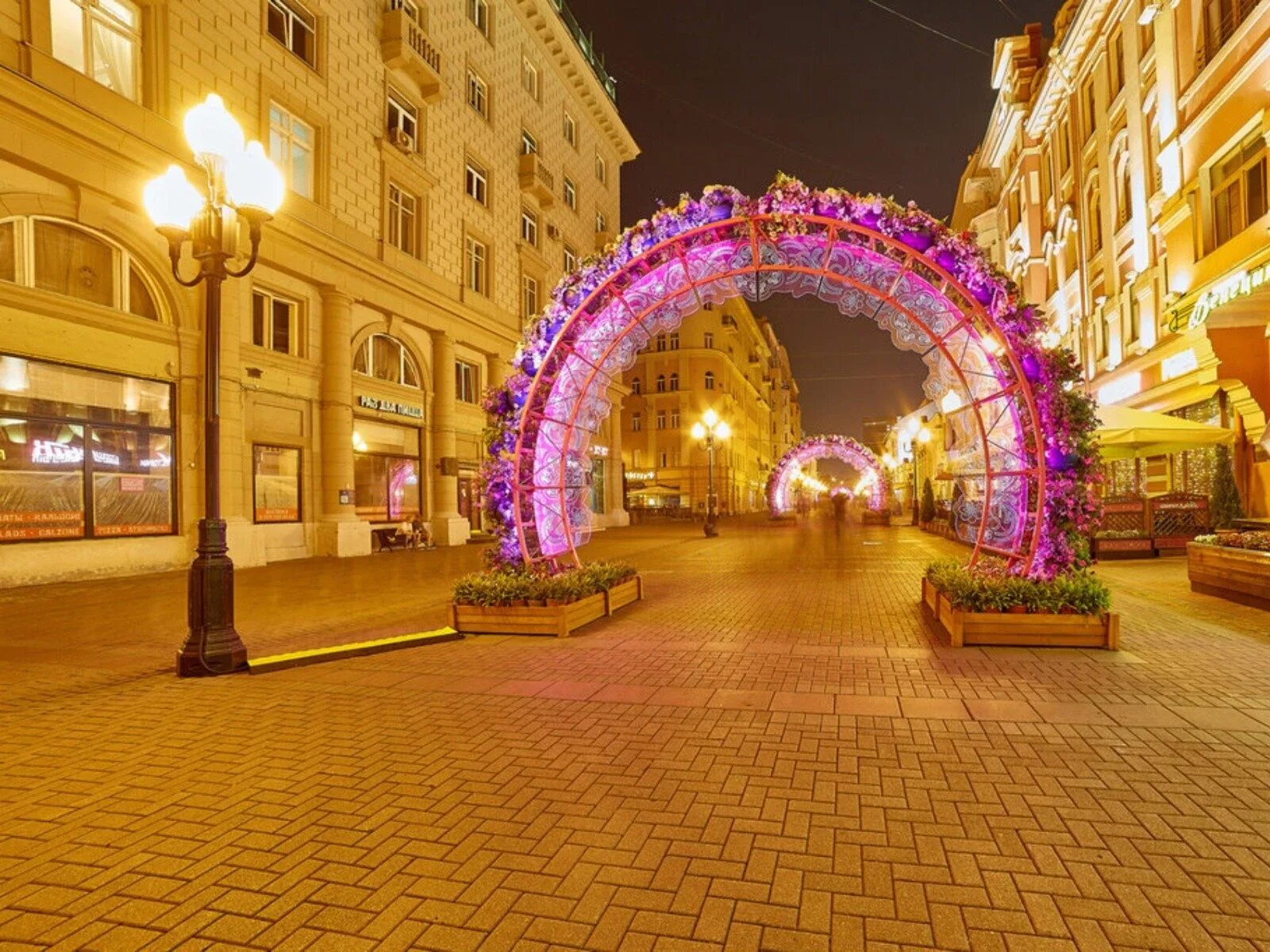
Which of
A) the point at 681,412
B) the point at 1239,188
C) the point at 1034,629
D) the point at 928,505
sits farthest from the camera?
the point at 681,412

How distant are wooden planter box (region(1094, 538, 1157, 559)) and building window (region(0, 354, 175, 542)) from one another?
20854 millimetres

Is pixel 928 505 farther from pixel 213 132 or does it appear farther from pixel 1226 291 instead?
pixel 213 132

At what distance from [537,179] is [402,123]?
27.6 ft

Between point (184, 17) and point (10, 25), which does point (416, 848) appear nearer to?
point (10, 25)

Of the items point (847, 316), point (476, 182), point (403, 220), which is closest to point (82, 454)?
point (403, 220)

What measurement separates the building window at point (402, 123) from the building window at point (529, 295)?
8155 mm

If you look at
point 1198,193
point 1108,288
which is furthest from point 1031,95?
point 1198,193

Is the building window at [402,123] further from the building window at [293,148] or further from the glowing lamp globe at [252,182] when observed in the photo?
the glowing lamp globe at [252,182]

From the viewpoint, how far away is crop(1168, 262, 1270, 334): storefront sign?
12812 millimetres

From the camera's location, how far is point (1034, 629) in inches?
300

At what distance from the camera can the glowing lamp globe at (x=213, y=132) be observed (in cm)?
697

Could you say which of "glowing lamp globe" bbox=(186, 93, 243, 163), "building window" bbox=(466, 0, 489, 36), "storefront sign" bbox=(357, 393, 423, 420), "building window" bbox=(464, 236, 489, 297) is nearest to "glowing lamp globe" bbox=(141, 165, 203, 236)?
"glowing lamp globe" bbox=(186, 93, 243, 163)

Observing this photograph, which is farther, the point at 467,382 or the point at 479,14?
the point at 479,14

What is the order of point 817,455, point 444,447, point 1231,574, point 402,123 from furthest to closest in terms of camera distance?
point 817,455 < point 444,447 < point 402,123 < point 1231,574
